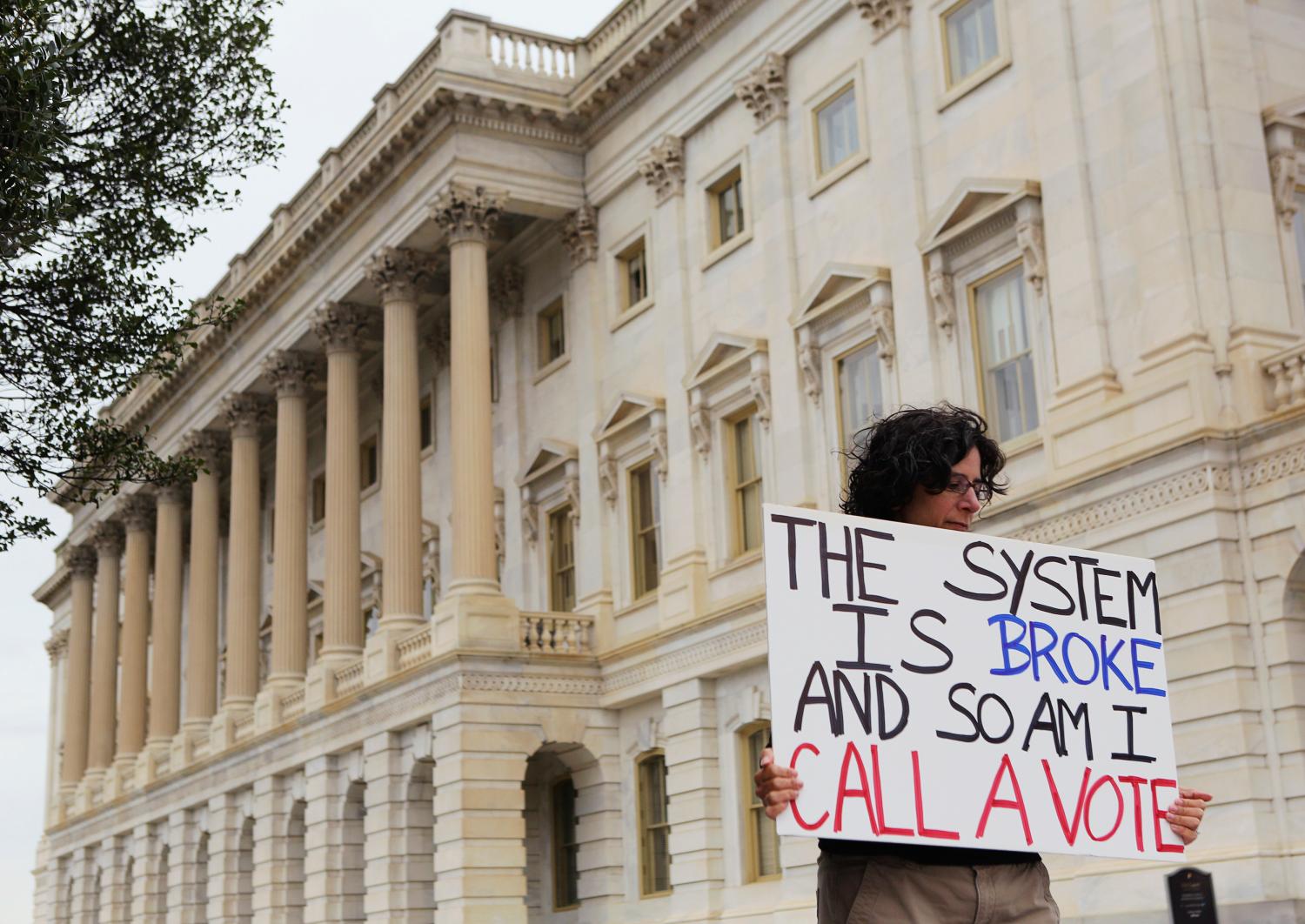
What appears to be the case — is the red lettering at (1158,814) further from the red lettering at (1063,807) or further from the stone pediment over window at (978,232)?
the stone pediment over window at (978,232)

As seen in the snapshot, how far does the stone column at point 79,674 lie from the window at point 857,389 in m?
39.4

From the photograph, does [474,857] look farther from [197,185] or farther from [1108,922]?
[197,185]

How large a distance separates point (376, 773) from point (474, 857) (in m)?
4.19

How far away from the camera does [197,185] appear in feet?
66.9

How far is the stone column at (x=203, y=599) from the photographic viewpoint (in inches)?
1930

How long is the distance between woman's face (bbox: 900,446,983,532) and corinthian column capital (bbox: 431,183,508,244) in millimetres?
30186

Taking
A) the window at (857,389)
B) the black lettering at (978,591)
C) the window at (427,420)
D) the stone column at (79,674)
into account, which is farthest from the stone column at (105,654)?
the black lettering at (978,591)

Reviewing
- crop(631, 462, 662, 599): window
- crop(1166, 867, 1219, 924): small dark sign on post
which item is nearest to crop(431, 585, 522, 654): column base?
crop(631, 462, 662, 599): window

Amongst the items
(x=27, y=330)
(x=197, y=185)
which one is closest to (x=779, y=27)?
(x=197, y=185)

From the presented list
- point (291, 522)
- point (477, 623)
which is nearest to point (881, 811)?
point (477, 623)

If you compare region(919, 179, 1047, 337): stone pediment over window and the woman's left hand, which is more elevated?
region(919, 179, 1047, 337): stone pediment over window

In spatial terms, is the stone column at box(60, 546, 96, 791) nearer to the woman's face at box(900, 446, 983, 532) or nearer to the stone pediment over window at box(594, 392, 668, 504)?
the stone pediment over window at box(594, 392, 668, 504)

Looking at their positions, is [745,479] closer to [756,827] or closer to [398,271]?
[756,827]

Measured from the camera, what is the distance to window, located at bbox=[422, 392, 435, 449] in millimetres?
42438
